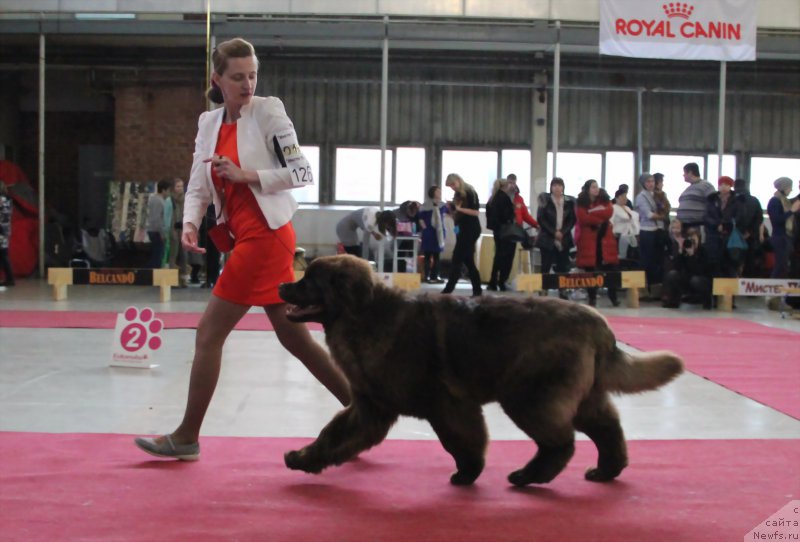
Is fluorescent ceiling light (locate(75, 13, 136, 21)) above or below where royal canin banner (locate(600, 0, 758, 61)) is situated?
above

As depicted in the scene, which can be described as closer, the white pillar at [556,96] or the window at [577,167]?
the white pillar at [556,96]

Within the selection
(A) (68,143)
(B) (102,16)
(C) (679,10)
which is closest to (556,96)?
(C) (679,10)

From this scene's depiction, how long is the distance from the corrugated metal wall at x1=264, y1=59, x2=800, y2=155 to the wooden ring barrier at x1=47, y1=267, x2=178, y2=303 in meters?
7.71

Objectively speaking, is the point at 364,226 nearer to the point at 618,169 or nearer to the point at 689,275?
the point at 689,275

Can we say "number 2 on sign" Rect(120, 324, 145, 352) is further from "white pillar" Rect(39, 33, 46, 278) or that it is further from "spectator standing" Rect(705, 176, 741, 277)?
"white pillar" Rect(39, 33, 46, 278)

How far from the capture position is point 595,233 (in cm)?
1193

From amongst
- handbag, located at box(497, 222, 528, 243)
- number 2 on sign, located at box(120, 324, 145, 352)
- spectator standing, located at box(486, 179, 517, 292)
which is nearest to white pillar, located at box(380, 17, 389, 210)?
spectator standing, located at box(486, 179, 517, 292)

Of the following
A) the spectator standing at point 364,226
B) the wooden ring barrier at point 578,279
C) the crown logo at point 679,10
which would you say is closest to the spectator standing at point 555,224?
the wooden ring barrier at point 578,279

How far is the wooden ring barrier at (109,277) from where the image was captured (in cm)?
1123

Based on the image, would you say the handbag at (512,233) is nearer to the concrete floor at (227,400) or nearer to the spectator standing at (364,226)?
the spectator standing at (364,226)

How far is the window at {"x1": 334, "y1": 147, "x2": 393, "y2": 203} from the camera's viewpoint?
61.0 feet

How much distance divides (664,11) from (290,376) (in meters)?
9.21

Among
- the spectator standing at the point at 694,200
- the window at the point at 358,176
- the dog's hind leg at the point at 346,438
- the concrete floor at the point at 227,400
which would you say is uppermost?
the window at the point at 358,176

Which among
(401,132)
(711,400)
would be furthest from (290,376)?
(401,132)
